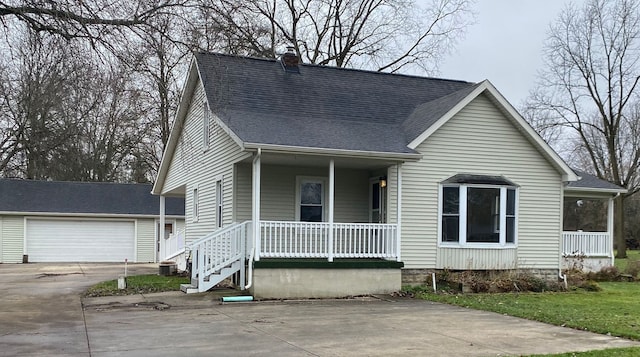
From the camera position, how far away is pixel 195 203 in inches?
815

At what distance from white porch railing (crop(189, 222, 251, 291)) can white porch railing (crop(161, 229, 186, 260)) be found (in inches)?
299

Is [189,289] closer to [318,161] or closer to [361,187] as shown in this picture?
[318,161]

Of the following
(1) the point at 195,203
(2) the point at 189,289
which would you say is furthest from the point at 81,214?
(2) the point at 189,289

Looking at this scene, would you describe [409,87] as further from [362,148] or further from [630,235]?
[630,235]

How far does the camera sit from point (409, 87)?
19500 millimetres

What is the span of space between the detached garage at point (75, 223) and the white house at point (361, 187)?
14444mm

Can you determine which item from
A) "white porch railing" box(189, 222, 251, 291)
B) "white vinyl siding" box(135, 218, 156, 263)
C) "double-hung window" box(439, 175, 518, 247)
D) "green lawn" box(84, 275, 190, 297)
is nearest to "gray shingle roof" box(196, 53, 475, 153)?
"double-hung window" box(439, 175, 518, 247)

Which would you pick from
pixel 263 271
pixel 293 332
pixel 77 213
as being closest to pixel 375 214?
pixel 263 271

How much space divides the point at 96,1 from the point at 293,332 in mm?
5959

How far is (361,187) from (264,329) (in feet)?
25.0

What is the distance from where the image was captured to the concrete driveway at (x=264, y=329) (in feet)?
27.4

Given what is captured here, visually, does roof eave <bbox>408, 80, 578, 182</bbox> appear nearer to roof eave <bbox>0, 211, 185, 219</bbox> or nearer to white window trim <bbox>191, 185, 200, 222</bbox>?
white window trim <bbox>191, 185, 200, 222</bbox>

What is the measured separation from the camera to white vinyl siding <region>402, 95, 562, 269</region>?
1593 centimetres

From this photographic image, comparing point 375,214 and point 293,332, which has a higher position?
point 375,214
